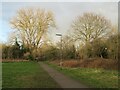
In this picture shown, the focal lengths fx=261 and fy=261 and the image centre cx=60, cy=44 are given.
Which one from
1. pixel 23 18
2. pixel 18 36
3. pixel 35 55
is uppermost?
pixel 23 18

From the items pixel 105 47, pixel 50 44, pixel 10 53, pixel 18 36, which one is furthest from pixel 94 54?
pixel 10 53

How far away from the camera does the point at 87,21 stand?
2496 inches

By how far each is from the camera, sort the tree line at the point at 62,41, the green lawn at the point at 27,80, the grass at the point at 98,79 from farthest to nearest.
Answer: the tree line at the point at 62,41
the green lawn at the point at 27,80
the grass at the point at 98,79

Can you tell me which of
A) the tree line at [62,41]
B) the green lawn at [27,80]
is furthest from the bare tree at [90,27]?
the green lawn at [27,80]

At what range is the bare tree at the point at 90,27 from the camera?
60.9 m

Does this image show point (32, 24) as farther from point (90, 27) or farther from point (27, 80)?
point (27, 80)

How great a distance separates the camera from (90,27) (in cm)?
6288

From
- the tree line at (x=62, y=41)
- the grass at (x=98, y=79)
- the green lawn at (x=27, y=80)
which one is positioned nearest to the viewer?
the grass at (x=98, y=79)

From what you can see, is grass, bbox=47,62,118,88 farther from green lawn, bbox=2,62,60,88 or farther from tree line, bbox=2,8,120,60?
tree line, bbox=2,8,120,60

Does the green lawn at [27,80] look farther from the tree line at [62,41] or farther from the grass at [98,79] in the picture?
the tree line at [62,41]

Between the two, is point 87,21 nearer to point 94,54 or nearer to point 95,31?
point 95,31

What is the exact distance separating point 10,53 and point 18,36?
12.2 m

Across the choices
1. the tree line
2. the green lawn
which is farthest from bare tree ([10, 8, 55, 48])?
the green lawn

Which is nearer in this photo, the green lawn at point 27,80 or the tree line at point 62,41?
the green lawn at point 27,80
